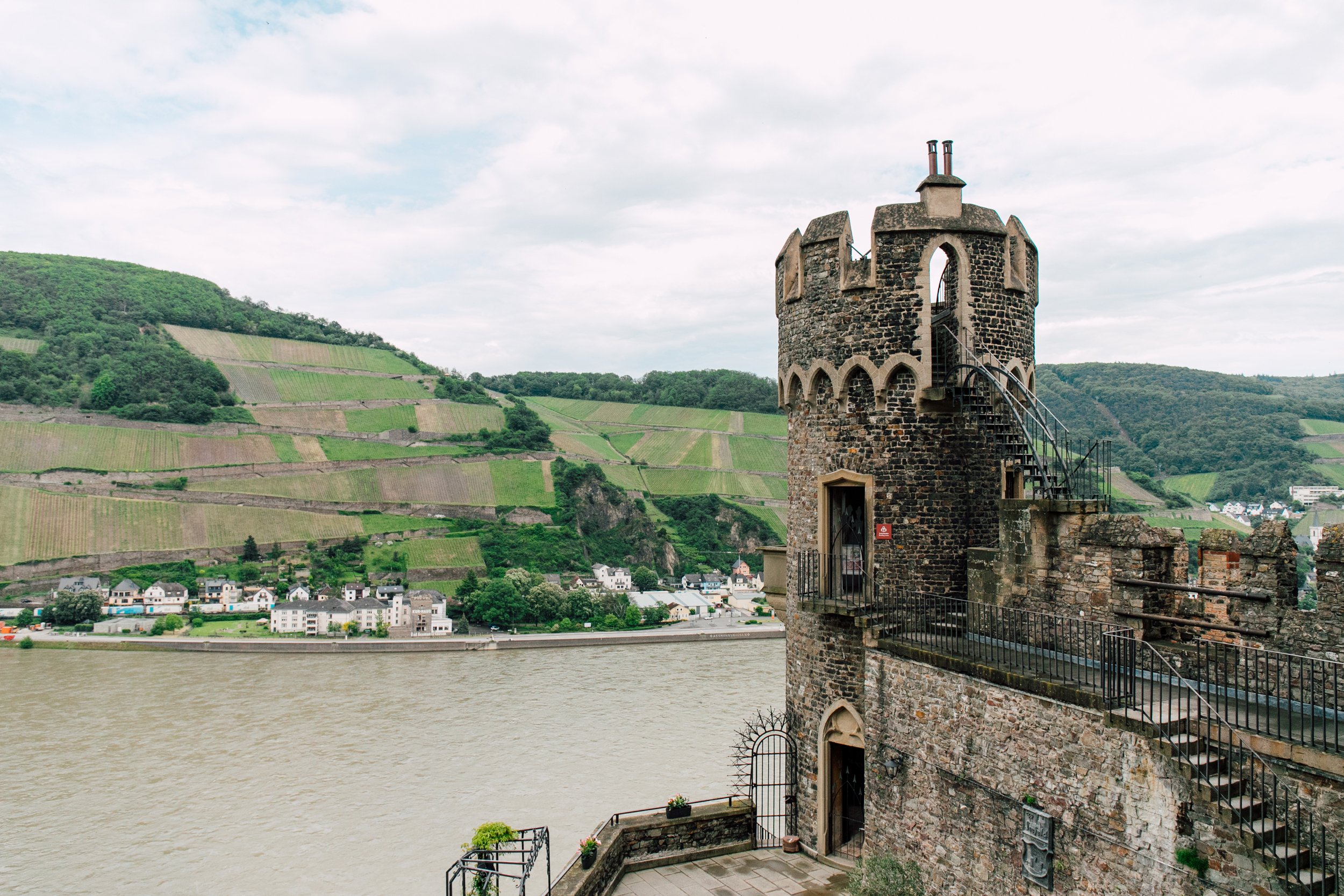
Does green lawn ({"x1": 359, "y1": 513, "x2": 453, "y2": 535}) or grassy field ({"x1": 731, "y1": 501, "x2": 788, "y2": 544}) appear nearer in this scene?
green lawn ({"x1": 359, "y1": 513, "x2": 453, "y2": 535})

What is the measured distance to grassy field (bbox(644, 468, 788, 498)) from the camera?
330ft

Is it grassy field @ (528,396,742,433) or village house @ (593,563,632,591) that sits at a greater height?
grassy field @ (528,396,742,433)

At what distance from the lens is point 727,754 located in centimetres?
2670

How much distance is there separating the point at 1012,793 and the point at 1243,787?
1.99 m

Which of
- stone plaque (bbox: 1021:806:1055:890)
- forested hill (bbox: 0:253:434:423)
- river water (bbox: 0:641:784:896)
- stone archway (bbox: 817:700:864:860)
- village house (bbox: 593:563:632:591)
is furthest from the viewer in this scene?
forested hill (bbox: 0:253:434:423)

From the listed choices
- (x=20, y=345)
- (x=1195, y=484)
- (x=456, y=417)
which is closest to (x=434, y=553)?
(x=456, y=417)

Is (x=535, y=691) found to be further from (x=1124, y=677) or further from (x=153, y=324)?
(x=153, y=324)

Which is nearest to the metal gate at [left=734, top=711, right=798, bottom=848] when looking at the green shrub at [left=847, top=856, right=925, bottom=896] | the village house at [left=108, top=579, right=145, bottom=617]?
the green shrub at [left=847, top=856, right=925, bottom=896]

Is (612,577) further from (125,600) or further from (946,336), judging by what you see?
(946,336)

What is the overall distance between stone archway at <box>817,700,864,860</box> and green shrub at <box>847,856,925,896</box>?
Result: 7.27 feet

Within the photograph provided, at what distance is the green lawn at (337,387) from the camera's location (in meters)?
105

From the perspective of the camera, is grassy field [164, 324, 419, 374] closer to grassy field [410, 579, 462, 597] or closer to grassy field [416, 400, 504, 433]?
grassy field [416, 400, 504, 433]

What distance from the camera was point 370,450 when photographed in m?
94.4

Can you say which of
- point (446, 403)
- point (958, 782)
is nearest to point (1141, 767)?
point (958, 782)
